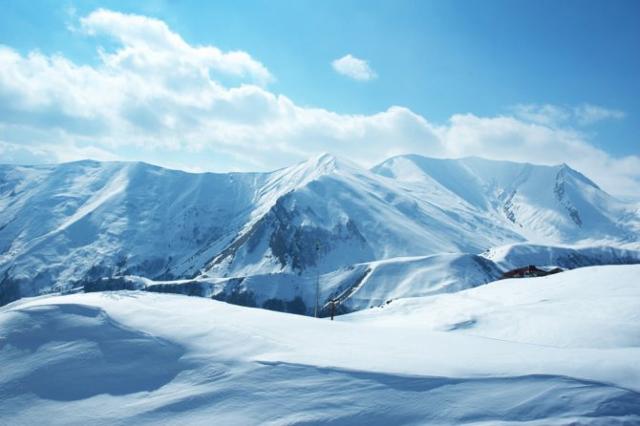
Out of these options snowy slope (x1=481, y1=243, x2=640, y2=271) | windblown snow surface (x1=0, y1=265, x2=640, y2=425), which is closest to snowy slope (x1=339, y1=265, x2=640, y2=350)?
windblown snow surface (x1=0, y1=265, x2=640, y2=425)

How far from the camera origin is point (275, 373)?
8188 millimetres

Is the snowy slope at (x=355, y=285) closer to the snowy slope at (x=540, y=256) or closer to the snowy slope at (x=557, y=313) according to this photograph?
the snowy slope at (x=540, y=256)

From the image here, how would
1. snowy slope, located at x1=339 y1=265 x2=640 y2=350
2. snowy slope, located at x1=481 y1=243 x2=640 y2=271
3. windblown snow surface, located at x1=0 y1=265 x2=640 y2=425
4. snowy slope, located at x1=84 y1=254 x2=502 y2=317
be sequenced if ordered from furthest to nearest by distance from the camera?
snowy slope, located at x1=481 y1=243 x2=640 y2=271
snowy slope, located at x1=84 y1=254 x2=502 y2=317
snowy slope, located at x1=339 y1=265 x2=640 y2=350
windblown snow surface, located at x1=0 y1=265 x2=640 y2=425

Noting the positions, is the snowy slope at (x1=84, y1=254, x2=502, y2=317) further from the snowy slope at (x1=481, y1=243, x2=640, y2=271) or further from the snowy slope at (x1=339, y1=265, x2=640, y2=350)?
the snowy slope at (x1=339, y1=265, x2=640, y2=350)

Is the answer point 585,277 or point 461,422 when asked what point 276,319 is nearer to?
point 461,422

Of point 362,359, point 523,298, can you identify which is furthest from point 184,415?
point 523,298

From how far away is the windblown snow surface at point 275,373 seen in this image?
6855 millimetres

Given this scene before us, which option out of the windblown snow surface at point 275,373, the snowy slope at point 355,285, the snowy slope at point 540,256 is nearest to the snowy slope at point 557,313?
the windblown snow surface at point 275,373

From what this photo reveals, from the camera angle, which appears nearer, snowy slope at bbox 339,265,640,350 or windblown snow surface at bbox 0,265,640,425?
windblown snow surface at bbox 0,265,640,425

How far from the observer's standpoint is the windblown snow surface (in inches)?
270

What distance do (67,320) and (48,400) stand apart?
9.65 feet

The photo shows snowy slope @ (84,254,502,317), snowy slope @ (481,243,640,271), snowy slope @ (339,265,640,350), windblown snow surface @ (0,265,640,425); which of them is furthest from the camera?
snowy slope @ (481,243,640,271)

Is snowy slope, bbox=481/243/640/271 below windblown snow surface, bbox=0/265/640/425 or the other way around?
the other way around

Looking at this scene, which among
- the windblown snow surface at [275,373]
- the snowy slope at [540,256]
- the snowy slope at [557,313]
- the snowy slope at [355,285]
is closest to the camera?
the windblown snow surface at [275,373]
